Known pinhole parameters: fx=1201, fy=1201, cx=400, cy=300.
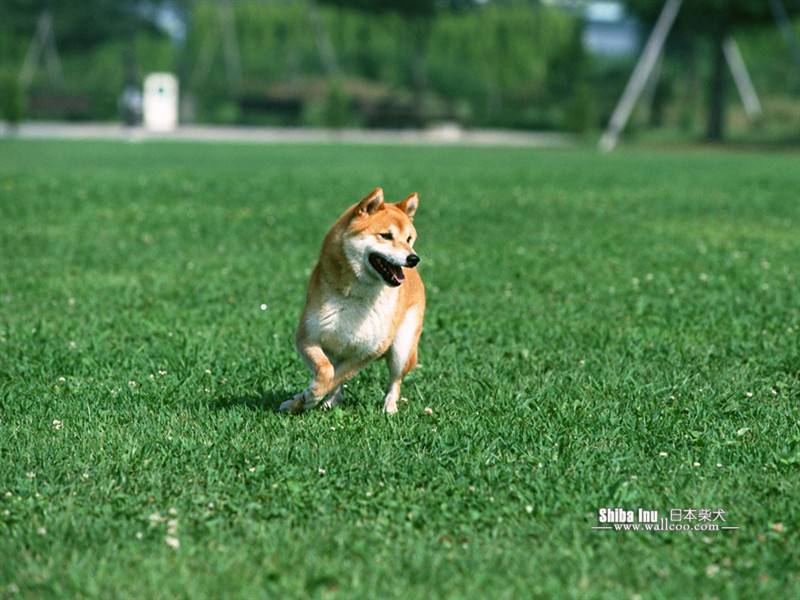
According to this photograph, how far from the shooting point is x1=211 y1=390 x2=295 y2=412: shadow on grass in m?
6.15

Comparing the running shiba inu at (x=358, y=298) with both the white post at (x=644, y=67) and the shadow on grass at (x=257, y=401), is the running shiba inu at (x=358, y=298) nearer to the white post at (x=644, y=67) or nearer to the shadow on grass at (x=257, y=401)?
the shadow on grass at (x=257, y=401)

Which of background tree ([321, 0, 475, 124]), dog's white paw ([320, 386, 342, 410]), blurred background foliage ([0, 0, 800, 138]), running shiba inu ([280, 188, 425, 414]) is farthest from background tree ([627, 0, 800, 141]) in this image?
running shiba inu ([280, 188, 425, 414])

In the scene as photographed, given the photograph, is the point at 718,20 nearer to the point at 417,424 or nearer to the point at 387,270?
the point at 417,424

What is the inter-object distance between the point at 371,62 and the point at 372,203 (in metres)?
65.0

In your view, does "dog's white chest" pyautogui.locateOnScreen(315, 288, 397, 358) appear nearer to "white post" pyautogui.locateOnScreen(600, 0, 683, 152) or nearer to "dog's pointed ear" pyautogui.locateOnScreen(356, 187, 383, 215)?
"dog's pointed ear" pyautogui.locateOnScreen(356, 187, 383, 215)

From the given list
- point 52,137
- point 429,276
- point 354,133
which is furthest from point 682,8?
point 429,276

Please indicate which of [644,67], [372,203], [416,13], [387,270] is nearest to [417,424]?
[387,270]

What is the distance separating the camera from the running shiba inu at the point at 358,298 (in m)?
5.40

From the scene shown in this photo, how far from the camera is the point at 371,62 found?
227 ft

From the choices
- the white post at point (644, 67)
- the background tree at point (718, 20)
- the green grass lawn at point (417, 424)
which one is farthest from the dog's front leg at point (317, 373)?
the background tree at point (718, 20)

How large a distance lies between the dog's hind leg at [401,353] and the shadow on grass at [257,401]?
0.60m

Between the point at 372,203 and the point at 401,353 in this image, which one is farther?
the point at 401,353

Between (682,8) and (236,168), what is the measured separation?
1226 inches

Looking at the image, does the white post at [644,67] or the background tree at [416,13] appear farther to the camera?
the background tree at [416,13]
